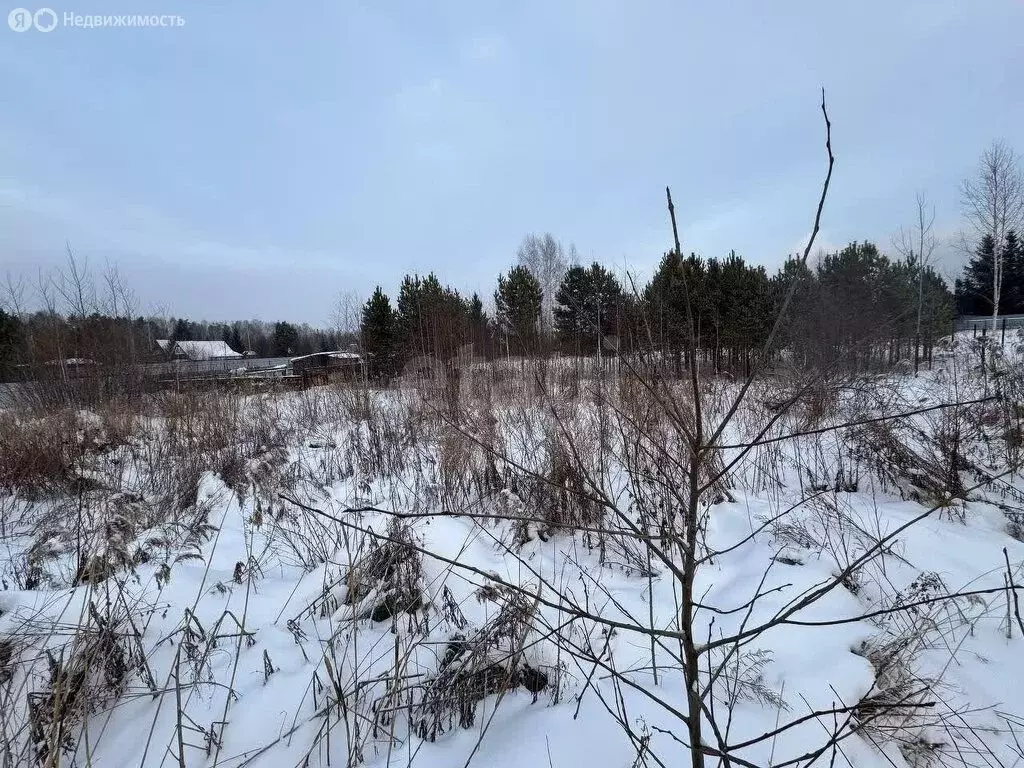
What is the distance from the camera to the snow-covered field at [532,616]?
1409mm

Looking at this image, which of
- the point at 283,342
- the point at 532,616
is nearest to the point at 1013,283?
the point at 532,616

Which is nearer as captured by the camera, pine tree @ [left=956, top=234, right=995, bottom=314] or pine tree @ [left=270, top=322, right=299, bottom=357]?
pine tree @ [left=956, top=234, right=995, bottom=314]

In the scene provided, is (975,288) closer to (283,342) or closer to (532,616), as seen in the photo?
(532,616)

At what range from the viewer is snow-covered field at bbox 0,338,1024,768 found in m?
1.41

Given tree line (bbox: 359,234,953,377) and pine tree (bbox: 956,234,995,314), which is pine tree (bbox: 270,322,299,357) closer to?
tree line (bbox: 359,234,953,377)

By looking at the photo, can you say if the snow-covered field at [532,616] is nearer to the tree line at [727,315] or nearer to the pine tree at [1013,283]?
the tree line at [727,315]

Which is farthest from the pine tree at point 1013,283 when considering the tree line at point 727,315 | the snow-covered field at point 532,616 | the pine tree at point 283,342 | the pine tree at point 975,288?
the pine tree at point 283,342

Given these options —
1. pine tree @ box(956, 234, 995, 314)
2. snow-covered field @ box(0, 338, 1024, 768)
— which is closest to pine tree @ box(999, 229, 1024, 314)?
pine tree @ box(956, 234, 995, 314)

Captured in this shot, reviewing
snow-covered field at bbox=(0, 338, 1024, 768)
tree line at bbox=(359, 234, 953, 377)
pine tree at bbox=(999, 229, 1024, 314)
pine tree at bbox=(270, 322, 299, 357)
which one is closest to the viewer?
snow-covered field at bbox=(0, 338, 1024, 768)

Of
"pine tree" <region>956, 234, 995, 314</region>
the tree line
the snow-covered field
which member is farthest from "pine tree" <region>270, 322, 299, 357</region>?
"pine tree" <region>956, 234, 995, 314</region>

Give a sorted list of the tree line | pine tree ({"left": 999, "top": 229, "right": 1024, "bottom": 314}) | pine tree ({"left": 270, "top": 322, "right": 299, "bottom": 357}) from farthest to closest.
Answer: pine tree ({"left": 270, "top": 322, "right": 299, "bottom": 357}), pine tree ({"left": 999, "top": 229, "right": 1024, "bottom": 314}), the tree line

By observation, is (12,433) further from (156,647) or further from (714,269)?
(714,269)

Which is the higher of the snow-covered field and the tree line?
the tree line

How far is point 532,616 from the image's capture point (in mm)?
977
